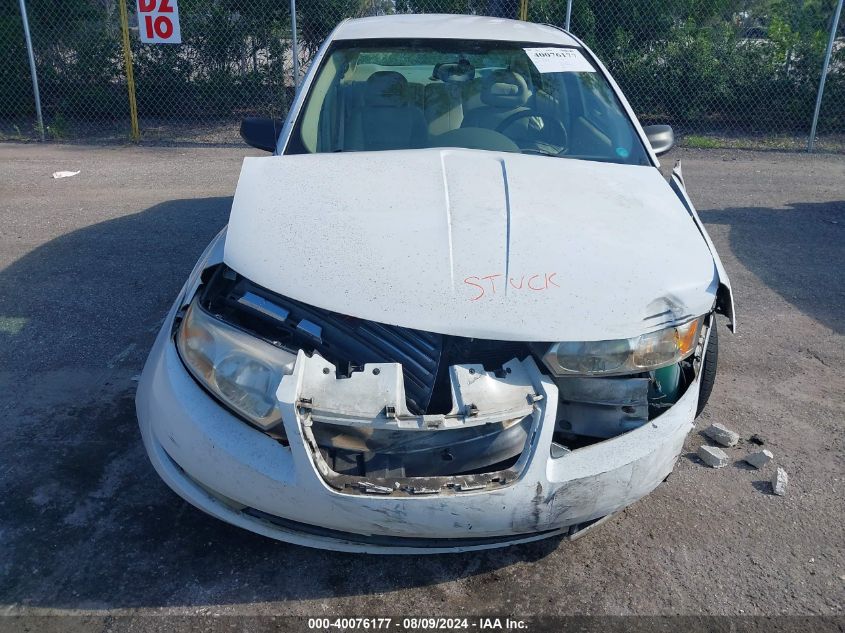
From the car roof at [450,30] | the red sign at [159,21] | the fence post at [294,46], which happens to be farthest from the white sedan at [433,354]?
the red sign at [159,21]

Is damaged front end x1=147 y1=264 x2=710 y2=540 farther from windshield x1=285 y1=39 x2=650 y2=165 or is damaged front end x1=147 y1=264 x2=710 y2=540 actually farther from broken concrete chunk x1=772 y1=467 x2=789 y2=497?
windshield x1=285 y1=39 x2=650 y2=165

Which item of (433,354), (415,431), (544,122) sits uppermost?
(544,122)

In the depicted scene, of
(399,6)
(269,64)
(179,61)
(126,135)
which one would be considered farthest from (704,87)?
(126,135)

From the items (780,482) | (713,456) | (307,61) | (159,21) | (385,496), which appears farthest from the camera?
(307,61)

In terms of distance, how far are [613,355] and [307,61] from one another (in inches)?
369

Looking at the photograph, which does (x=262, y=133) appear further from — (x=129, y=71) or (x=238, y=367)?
(x=129, y=71)

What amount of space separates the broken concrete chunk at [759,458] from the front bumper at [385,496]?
0.95 meters

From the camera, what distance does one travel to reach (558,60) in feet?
14.2

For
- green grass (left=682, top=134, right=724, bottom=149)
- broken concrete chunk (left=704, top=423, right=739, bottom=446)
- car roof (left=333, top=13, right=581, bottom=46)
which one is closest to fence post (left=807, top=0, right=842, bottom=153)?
green grass (left=682, top=134, right=724, bottom=149)

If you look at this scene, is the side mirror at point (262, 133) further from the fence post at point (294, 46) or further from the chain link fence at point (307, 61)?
the chain link fence at point (307, 61)

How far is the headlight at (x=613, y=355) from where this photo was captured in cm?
A: 257

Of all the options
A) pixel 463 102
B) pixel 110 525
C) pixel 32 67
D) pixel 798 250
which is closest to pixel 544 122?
pixel 463 102

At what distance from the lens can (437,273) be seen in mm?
2715

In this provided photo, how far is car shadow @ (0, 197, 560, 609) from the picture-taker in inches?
106
